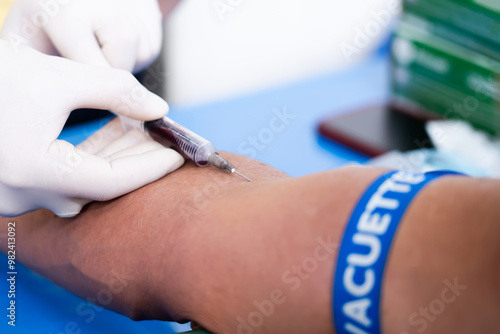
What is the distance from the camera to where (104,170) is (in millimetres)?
885

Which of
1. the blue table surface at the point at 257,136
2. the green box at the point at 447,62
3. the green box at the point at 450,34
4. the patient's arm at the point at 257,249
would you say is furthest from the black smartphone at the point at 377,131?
the patient's arm at the point at 257,249

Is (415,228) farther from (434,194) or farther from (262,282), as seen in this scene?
(262,282)

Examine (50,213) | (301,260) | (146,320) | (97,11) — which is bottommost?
(146,320)

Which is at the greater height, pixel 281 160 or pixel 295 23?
pixel 295 23

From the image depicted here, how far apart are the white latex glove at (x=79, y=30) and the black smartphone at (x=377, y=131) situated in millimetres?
Result: 847

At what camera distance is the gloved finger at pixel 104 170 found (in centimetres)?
86

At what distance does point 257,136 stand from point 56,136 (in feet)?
2.92

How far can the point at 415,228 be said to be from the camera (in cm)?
66

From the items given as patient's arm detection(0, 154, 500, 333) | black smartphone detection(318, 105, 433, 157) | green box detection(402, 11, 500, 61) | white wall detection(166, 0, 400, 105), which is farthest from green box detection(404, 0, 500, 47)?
patient's arm detection(0, 154, 500, 333)

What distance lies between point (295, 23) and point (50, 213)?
1.46m

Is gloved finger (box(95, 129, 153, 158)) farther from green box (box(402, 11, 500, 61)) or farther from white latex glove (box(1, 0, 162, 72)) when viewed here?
green box (box(402, 11, 500, 61))

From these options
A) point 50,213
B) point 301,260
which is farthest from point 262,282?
point 50,213

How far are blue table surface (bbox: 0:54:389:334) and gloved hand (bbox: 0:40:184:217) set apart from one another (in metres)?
0.18

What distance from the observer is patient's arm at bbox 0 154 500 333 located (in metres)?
0.65
